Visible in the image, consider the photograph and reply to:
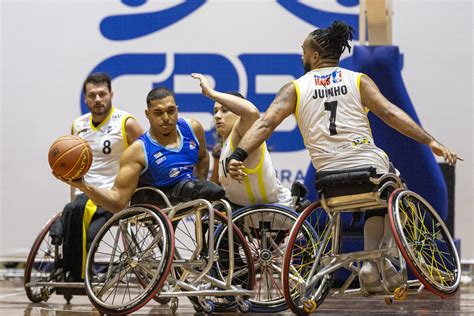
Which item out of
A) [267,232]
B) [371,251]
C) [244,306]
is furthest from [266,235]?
[371,251]

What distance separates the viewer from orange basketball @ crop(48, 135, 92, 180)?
19.9ft

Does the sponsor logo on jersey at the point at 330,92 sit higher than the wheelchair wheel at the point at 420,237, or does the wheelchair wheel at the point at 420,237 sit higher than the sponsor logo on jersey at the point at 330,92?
the sponsor logo on jersey at the point at 330,92

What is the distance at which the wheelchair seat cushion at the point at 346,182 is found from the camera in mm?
5629

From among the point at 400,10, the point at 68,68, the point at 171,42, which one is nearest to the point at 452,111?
the point at 400,10

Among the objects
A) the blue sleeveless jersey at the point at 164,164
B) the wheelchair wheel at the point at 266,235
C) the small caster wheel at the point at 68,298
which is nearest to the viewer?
the blue sleeveless jersey at the point at 164,164

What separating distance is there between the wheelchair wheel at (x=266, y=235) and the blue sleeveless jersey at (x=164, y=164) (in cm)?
44

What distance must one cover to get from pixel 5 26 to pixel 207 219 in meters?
4.52

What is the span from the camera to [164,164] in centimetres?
641

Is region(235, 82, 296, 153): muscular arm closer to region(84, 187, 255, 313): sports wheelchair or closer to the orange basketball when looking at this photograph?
region(84, 187, 255, 313): sports wheelchair

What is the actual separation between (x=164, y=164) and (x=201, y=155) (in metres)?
0.66

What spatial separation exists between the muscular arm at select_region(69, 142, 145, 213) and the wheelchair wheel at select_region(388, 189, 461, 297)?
1.65m

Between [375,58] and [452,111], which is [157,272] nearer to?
[375,58]

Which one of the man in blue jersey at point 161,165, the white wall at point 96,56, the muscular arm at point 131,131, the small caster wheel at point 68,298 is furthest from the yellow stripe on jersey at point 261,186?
the white wall at point 96,56

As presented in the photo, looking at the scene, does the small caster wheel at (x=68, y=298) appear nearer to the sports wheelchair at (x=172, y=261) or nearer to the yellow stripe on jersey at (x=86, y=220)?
the yellow stripe on jersey at (x=86, y=220)
